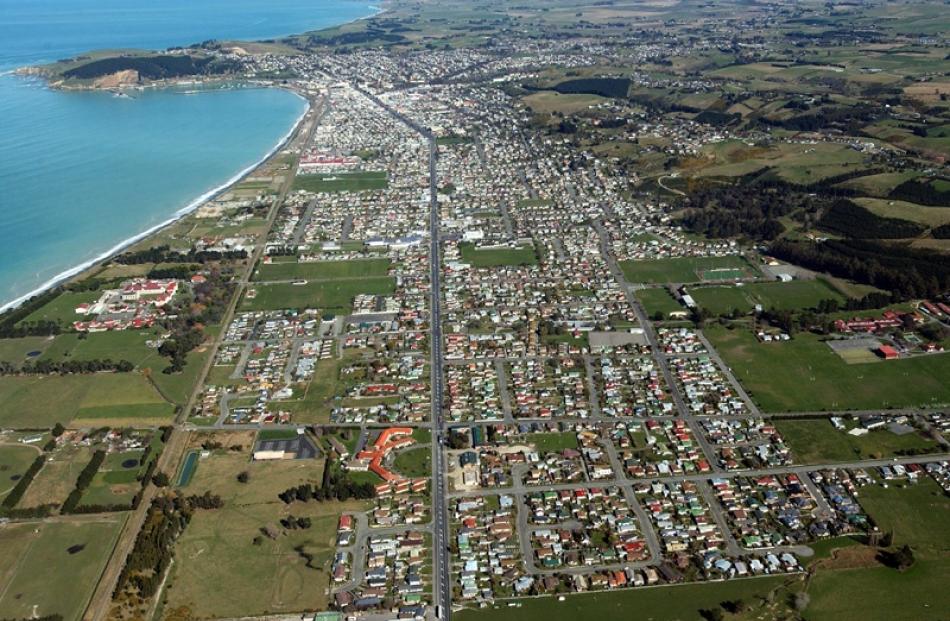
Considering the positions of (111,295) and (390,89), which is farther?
(390,89)

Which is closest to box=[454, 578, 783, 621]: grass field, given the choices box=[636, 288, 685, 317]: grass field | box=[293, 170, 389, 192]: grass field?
box=[636, 288, 685, 317]: grass field

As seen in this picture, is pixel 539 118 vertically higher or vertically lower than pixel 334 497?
higher

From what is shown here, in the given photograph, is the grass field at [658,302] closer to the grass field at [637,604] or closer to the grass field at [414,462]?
the grass field at [414,462]

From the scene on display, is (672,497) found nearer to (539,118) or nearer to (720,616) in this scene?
(720,616)

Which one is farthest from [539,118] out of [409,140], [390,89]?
[390,89]

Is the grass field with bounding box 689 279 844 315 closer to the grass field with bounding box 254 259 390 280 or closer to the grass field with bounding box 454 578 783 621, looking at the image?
the grass field with bounding box 454 578 783 621

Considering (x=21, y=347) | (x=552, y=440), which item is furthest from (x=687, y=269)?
(x=21, y=347)
